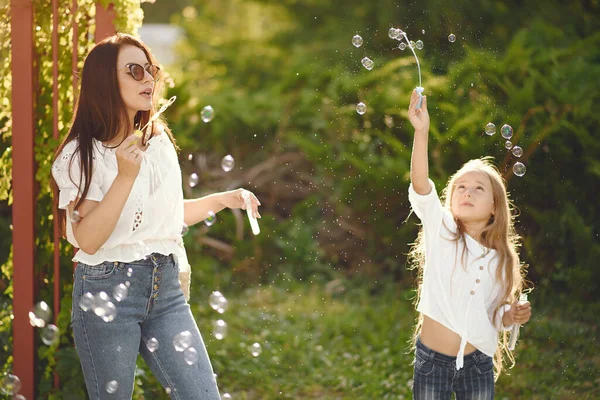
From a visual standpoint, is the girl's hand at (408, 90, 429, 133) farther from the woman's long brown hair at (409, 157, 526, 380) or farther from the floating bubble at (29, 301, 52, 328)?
the floating bubble at (29, 301, 52, 328)

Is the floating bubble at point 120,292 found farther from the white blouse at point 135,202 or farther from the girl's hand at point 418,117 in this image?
the girl's hand at point 418,117

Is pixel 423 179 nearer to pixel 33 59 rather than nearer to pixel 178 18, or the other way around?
pixel 33 59

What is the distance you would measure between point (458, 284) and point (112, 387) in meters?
1.22

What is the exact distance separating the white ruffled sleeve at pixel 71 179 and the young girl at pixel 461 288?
43.0 inches

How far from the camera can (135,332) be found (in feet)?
8.30

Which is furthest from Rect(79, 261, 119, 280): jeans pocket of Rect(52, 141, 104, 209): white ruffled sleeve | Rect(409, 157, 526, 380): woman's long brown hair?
Rect(409, 157, 526, 380): woman's long brown hair

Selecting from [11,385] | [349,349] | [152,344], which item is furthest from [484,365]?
[349,349]

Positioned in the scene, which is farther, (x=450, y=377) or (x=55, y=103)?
(x=55, y=103)

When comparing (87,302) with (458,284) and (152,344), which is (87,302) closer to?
(152,344)

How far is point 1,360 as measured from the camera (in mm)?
3576

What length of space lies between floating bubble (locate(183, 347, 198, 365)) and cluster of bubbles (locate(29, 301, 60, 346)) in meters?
0.63

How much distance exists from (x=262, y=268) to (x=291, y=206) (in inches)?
28.5

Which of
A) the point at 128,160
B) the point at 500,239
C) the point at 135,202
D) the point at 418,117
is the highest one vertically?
the point at 418,117

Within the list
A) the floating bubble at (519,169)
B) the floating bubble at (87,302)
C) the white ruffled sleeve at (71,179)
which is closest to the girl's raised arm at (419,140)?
the floating bubble at (519,169)
